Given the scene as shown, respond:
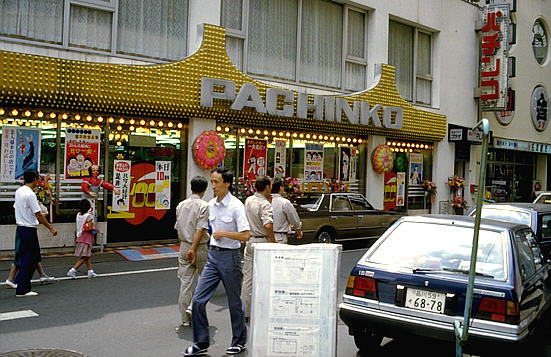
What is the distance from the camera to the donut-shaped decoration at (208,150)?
42.7ft

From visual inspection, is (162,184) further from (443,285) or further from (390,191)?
(443,285)

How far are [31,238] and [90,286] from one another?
1241mm

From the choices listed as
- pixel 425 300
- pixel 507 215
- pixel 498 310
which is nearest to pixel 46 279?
pixel 425 300

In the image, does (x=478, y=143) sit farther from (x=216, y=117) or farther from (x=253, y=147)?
(x=216, y=117)

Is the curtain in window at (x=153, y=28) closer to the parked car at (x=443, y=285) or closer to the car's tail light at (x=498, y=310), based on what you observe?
the parked car at (x=443, y=285)

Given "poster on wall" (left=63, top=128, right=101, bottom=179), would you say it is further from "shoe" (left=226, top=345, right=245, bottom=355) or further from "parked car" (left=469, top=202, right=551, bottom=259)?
"parked car" (left=469, top=202, right=551, bottom=259)

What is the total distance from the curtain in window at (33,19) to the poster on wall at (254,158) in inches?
218

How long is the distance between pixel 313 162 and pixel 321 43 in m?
3.76

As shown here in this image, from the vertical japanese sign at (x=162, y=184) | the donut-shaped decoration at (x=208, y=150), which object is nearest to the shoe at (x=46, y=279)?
the vertical japanese sign at (x=162, y=184)

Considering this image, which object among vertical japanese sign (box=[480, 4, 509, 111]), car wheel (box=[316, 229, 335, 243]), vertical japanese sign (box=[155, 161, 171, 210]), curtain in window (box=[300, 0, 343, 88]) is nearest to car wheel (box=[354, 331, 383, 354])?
car wheel (box=[316, 229, 335, 243])

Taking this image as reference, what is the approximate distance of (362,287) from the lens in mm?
5348

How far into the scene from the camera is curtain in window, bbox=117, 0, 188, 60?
1251 cm

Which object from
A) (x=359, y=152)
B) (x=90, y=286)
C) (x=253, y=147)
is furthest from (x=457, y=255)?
(x=359, y=152)

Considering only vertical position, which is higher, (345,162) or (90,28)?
(90,28)
